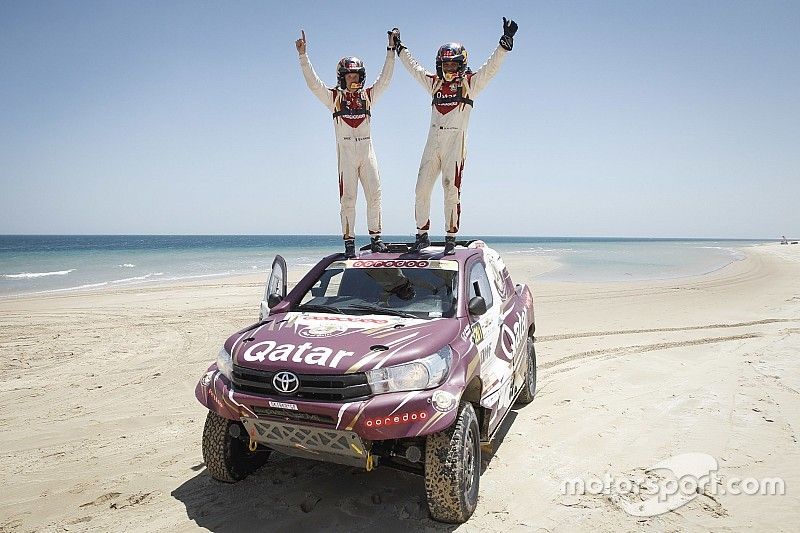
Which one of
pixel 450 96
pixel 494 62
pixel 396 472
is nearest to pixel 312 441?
pixel 396 472

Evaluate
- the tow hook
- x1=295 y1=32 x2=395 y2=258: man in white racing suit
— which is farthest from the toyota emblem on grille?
x1=295 y1=32 x2=395 y2=258: man in white racing suit

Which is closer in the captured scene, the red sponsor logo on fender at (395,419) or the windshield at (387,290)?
the red sponsor logo on fender at (395,419)

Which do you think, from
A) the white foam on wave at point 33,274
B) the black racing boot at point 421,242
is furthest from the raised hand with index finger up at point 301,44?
the white foam on wave at point 33,274

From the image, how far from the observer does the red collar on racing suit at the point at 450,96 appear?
6207 mm

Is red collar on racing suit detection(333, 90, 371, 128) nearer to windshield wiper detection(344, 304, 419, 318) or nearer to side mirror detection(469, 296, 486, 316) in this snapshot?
windshield wiper detection(344, 304, 419, 318)

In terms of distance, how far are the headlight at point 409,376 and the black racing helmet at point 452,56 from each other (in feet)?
12.9

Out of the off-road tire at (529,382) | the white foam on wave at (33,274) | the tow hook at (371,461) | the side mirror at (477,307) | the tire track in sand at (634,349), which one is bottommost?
the white foam on wave at (33,274)

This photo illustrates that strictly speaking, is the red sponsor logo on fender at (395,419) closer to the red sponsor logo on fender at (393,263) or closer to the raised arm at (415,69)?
the red sponsor logo on fender at (393,263)

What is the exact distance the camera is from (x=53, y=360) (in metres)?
8.16

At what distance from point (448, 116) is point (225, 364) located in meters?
3.95

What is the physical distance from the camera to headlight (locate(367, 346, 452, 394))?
10.8ft

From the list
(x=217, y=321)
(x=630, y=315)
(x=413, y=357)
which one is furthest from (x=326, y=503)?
(x=630, y=315)

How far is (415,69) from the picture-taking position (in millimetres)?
6480

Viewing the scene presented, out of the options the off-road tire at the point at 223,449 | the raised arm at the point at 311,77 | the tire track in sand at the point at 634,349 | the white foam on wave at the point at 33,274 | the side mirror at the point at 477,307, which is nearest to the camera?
the off-road tire at the point at 223,449
